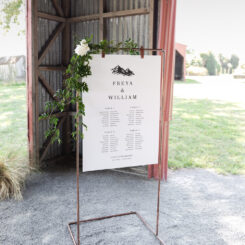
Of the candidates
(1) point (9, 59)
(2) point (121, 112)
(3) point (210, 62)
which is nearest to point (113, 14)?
(2) point (121, 112)

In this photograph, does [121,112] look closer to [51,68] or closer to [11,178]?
[11,178]

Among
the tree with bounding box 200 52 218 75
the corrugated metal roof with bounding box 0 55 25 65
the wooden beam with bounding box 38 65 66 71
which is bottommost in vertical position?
the wooden beam with bounding box 38 65 66 71

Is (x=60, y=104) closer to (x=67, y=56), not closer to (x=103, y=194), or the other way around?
(x=103, y=194)

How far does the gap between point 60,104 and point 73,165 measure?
255 centimetres

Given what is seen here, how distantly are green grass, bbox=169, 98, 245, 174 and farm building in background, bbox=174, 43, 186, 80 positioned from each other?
30.6 inches

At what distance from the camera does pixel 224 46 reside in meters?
6.79

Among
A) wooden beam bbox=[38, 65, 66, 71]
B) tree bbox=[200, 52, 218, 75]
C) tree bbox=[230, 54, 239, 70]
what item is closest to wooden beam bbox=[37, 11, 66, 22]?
wooden beam bbox=[38, 65, 66, 71]

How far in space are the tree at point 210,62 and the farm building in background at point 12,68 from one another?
4617 millimetres

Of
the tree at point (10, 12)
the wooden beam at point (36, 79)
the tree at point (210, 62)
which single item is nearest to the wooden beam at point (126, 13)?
the wooden beam at point (36, 79)

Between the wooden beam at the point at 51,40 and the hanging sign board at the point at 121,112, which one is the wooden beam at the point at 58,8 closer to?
the wooden beam at the point at 51,40

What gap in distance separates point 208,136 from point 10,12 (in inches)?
185

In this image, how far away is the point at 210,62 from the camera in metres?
8.11

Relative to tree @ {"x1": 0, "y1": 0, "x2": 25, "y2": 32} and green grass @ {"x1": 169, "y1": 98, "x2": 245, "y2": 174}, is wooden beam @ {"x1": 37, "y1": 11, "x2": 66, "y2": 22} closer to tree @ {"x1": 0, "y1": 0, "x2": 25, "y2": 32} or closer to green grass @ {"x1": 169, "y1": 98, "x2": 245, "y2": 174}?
tree @ {"x1": 0, "y1": 0, "x2": 25, "y2": 32}

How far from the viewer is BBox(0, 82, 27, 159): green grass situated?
6478 mm
